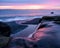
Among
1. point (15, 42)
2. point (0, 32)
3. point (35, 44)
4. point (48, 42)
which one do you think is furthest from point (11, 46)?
point (0, 32)

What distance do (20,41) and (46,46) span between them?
562 millimetres

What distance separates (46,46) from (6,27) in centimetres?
572

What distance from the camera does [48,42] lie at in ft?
12.9

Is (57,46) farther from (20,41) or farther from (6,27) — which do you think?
(6,27)

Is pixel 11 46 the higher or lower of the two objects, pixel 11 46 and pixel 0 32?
the higher

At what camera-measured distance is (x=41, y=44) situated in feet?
12.3

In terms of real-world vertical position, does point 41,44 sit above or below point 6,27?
above

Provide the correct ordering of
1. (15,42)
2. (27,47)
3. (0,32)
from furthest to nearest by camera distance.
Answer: (0,32) < (15,42) < (27,47)

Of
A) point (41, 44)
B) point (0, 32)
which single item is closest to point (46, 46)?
point (41, 44)

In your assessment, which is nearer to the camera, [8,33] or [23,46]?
[23,46]

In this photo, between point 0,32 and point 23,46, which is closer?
A: point 23,46

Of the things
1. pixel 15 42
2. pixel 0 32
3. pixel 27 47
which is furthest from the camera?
pixel 0 32

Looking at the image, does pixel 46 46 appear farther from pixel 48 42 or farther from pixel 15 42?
pixel 15 42

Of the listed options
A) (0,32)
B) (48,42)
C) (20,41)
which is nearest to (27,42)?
(20,41)
